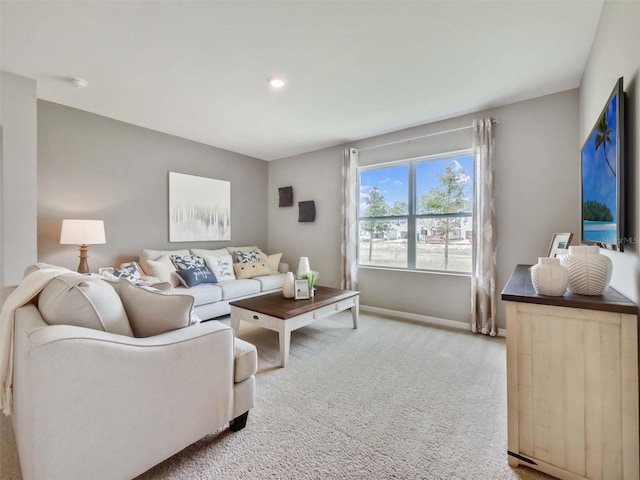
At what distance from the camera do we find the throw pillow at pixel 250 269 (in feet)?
13.6

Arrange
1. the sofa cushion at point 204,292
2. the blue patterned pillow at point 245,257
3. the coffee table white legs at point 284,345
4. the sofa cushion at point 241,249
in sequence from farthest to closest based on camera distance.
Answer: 1. the sofa cushion at point 241,249
2. the blue patterned pillow at point 245,257
3. the sofa cushion at point 204,292
4. the coffee table white legs at point 284,345

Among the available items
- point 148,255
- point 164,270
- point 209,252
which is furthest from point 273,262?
point 148,255

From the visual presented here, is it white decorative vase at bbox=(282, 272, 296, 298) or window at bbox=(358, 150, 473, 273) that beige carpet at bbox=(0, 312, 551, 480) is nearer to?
white decorative vase at bbox=(282, 272, 296, 298)

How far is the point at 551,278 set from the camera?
1314 millimetres

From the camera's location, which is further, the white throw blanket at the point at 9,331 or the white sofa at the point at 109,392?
the white throw blanket at the point at 9,331

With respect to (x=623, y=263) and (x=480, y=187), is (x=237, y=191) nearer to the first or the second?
(x=480, y=187)

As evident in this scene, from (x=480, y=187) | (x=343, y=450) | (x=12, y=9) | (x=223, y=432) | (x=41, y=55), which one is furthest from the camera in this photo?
(x=480, y=187)

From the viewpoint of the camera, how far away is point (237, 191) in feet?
15.9

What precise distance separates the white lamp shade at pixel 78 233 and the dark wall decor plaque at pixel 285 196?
277 cm

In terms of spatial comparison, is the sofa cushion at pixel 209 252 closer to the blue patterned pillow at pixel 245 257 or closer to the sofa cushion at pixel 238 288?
the blue patterned pillow at pixel 245 257

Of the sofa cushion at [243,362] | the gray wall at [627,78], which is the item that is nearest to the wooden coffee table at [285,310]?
the sofa cushion at [243,362]

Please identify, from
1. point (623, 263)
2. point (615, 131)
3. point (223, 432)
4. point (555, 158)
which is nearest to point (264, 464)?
point (223, 432)

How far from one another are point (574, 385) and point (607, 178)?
3.29 feet

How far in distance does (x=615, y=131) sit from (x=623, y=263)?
63 centimetres
